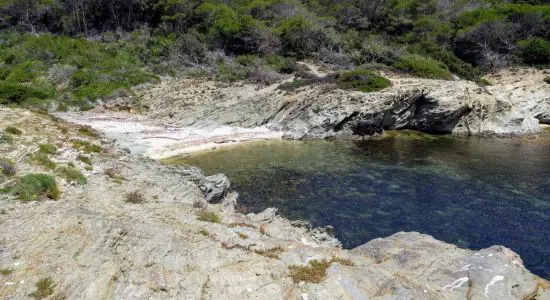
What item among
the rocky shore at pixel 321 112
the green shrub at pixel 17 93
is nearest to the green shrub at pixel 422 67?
the rocky shore at pixel 321 112

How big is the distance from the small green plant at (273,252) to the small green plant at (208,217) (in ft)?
9.29

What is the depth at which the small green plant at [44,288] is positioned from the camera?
7.20 metres

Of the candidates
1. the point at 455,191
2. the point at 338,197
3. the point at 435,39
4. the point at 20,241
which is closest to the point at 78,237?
the point at 20,241

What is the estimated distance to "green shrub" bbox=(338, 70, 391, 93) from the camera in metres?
36.8

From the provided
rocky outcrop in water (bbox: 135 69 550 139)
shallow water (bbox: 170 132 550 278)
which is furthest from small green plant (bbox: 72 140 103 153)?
rocky outcrop in water (bbox: 135 69 550 139)

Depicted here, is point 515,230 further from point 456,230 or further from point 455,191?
point 455,191

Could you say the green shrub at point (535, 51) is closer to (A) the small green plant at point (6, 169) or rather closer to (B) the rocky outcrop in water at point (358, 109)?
(B) the rocky outcrop in water at point (358, 109)

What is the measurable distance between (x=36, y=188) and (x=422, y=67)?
39624mm

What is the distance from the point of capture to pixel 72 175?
13.9 metres

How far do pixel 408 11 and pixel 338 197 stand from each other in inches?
2064

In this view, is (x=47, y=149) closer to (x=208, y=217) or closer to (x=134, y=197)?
(x=134, y=197)

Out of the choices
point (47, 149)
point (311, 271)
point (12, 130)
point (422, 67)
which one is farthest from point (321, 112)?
point (311, 271)

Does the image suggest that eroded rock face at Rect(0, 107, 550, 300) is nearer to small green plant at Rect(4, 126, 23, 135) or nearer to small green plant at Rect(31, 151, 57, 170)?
small green plant at Rect(31, 151, 57, 170)

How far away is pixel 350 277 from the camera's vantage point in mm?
8281
